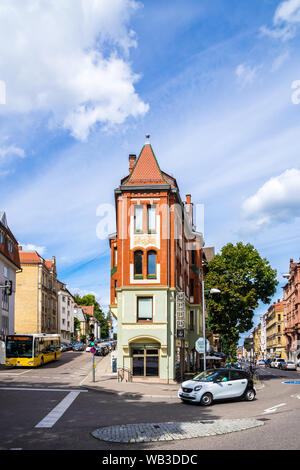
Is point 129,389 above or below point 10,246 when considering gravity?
below

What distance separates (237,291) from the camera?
4241 centimetres

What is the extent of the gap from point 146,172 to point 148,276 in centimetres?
764

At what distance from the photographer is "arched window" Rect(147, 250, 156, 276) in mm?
33156

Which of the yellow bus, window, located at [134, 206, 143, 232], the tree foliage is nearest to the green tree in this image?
window, located at [134, 206, 143, 232]

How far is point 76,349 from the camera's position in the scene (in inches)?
3095

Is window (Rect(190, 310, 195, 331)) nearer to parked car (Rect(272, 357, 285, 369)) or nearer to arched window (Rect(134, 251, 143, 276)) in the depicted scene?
arched window (Rect(134, 251, 143, 276))

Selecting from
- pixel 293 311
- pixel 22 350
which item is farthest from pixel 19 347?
pixel 293 311

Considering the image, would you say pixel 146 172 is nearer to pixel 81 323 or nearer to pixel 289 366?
pixel 289 366

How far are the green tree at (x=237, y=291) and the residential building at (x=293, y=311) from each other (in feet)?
Answer: 140

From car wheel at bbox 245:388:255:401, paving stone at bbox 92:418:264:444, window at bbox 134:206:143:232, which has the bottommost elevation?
car wheel at bbox 245:388:255:401

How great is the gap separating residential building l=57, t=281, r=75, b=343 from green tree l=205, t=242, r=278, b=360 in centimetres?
5888

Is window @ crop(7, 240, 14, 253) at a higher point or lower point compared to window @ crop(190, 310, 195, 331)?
higher
